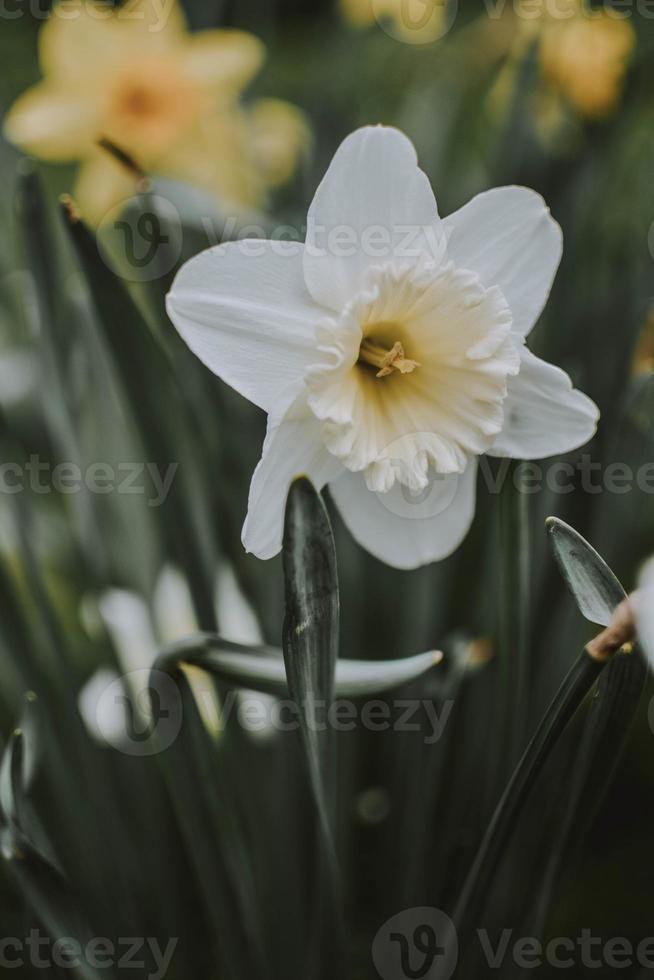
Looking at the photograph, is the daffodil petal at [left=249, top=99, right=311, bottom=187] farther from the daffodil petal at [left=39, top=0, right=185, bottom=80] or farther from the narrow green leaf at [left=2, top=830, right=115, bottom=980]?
the narrow green leaf at [left=2, top=830, right=115, bottom=980]

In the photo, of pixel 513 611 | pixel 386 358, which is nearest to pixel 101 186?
pixel 386 358

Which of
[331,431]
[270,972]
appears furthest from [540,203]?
[270,972]

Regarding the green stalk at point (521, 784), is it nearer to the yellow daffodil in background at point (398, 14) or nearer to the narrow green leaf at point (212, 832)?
the narrow green leaf at point (212, 832)

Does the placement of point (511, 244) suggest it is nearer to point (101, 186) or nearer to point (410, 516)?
point (410, 516)

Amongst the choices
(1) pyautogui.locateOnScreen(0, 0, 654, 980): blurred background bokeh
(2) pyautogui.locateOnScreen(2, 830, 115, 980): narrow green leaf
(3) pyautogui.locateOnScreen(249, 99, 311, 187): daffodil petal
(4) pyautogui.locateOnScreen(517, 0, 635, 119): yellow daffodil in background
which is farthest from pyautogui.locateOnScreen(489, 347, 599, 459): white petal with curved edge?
(3) pyautogui.locateOnScreen(249, 99, 311, 187): daffodil petal

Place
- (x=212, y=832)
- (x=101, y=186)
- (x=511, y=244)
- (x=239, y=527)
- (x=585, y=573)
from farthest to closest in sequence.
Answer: (x=101, y=186) < (x=239, y=527) < (x=212, y=832) < (x=511, y=244) < (x=585, y=573)

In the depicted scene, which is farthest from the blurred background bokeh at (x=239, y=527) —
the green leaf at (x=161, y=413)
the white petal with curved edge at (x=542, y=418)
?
the white petal with curved edge at (x=542, y=418)
